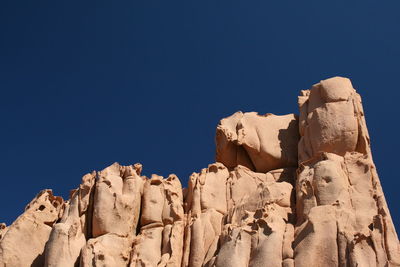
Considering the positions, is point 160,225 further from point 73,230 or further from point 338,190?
point 338,190

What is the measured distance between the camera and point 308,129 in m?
27.5

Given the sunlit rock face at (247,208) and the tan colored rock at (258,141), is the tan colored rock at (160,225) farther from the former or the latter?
the tan colored rock at (258,141)

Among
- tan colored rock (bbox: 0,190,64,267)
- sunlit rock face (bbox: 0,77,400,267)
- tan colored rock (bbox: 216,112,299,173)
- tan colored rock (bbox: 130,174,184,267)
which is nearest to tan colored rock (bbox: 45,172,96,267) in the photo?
sunlit rock face (bbox: 0,77,400,267)

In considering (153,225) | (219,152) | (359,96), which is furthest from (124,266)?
(359,96)

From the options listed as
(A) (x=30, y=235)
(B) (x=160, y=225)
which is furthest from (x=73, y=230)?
(B) (x=160, y=225)

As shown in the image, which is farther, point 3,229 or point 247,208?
point 3,229

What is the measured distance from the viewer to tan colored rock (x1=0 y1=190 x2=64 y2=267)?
27438mm

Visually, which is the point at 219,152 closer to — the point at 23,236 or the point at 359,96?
the point at 359,96

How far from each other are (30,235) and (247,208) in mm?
8327

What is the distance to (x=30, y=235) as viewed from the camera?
Result: 1110 inches

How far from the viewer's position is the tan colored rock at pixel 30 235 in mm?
27438

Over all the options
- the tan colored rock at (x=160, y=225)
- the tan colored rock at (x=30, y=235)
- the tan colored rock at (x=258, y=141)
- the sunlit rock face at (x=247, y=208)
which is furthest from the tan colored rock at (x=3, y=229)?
the tan colored rock at (x=258, y=141)

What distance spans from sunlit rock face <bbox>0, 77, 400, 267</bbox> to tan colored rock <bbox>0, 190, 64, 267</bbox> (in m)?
0.04

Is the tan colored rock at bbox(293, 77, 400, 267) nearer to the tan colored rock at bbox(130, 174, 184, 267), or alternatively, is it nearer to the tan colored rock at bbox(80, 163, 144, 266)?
the tan colored rock at bbox(130, 174, 184, 267)
